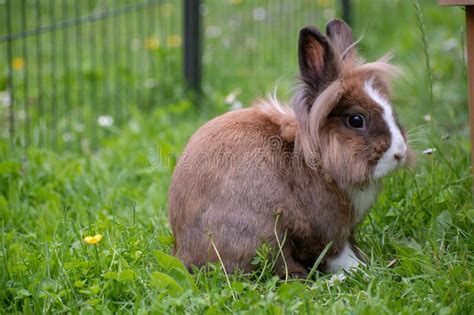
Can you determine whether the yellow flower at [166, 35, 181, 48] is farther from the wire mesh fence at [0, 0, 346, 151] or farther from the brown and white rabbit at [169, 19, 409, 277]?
the brown and white rabbit at [169, 19, 409, 277]

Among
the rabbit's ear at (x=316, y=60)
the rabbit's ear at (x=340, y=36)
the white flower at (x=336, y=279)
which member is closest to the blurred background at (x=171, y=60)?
the rabbit's ear at (x=340, y=36)

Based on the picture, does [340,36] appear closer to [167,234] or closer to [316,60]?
[316,60]

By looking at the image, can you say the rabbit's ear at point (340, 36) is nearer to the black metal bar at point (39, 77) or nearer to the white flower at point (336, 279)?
the white flower at point (336, 279)

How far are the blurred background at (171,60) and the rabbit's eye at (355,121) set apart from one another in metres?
1.93

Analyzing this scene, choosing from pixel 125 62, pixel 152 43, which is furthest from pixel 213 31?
pixel 125 62

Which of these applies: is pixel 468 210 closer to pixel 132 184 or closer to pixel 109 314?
pixel 109 314

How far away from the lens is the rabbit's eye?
10.00 feet

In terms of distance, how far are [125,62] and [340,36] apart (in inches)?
147

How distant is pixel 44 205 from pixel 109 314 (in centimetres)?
144

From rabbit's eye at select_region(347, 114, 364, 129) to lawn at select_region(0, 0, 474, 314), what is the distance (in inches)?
12.1

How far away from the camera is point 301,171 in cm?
311

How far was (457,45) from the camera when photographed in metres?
6.49

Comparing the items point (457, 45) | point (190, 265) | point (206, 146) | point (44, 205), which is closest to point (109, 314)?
point (190, 265)

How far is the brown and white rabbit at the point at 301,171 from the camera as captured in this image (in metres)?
3.02
